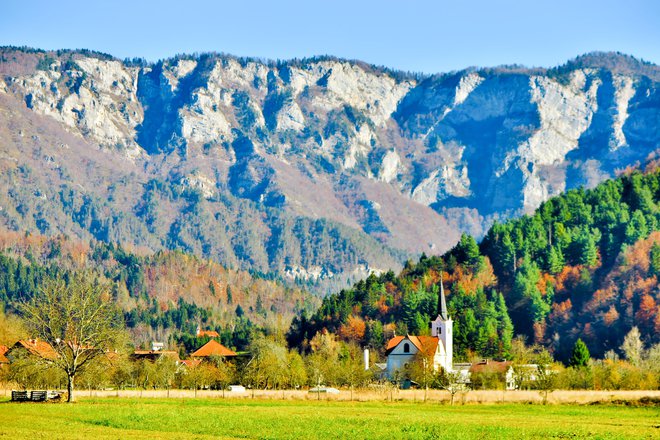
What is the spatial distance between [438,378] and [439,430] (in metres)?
60.3

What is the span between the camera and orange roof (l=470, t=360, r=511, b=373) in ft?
475

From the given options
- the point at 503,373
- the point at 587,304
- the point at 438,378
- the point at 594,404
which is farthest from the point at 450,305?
the point at 594,404

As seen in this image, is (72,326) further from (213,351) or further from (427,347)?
(213,351)

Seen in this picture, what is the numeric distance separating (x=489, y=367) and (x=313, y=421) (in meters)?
75.9

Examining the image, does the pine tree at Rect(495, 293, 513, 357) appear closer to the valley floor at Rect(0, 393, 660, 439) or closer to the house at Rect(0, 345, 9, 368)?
the house at Rect(0, 345, 9, 368)

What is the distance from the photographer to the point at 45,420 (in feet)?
244

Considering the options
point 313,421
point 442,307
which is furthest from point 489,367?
point 313,421

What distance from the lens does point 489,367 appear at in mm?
148750

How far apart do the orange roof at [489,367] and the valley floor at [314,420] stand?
44.1 metres

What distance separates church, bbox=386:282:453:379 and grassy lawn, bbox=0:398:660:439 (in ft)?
202

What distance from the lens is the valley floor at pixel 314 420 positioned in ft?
222

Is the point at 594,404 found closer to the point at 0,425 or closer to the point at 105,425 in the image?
the point at 105,425

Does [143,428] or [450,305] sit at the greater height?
[450,305]

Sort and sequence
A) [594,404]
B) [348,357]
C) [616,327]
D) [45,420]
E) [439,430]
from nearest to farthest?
[439,430]
[45,420]
[594,404]
[348,357]
[616,327]
